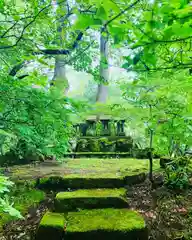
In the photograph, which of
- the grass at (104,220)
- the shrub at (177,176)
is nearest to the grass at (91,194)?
the grass at (104,220)

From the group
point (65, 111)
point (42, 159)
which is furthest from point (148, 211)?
point (42, 159)

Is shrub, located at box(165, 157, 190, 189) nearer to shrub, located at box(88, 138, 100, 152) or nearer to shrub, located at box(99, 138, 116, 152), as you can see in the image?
shrub, located at box(99, 138, 116, 152)

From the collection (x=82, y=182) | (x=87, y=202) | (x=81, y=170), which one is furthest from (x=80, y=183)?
(x=81, y=170)

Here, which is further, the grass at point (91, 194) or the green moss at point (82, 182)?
the green moss at point (82, 182)

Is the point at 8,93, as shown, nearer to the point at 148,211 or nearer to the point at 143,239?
the point at 143,239

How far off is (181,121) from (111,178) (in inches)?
62.3

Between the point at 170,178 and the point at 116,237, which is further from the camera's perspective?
the point at 170,178

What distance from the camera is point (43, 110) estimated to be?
215 cm

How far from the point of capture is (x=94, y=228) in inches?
90.3

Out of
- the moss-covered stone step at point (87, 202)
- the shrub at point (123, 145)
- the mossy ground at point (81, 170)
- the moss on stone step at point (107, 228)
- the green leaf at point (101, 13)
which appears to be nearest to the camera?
the green leaf at point (101, 13)

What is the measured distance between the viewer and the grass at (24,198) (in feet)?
9.75

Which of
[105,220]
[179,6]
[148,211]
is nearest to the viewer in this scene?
[179,6]

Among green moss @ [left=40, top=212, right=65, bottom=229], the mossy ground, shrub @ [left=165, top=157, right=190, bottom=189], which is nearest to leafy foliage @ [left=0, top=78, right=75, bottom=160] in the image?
green moss @ [left=40, top=212, right=65, bottom=229]

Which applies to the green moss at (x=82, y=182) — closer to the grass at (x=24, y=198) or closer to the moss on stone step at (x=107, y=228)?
the grass at (x=24, y=198)
